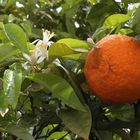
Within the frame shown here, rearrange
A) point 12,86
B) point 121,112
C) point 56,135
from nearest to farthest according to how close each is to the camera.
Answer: point 12,86, point 121,112, point 56,135

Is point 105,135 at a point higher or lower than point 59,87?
lower

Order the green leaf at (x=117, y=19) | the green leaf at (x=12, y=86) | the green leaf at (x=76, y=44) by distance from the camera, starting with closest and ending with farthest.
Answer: the green leaf at (x=12, y=86)
the green leaf at (x=76, y=44)
the green leaf at (x=117, y=19)

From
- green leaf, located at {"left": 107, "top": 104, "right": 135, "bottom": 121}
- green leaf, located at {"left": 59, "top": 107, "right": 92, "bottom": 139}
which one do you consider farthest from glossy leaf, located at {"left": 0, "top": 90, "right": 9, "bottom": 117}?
green leaf, located at {"left": 107, "top": 104, "right": 135, "bottom": 121}

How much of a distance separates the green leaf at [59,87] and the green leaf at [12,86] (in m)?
0.04

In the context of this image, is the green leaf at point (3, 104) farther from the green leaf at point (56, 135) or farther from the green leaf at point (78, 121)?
the green leaf at point (56, 135)

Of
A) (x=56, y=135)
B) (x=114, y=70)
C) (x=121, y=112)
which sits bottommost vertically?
(x=56, y=135)

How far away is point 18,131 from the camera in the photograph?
2.29 ft

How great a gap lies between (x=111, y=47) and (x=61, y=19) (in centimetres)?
76

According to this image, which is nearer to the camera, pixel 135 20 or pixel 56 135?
pixel 135 20

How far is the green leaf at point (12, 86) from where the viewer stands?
64 centimetres

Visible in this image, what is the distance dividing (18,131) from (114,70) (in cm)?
19

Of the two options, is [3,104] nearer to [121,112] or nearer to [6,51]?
[6,51]

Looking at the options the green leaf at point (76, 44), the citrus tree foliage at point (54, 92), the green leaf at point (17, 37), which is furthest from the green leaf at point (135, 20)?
the green leaf at point (17, 37)

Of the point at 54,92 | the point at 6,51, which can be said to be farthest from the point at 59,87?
the point at 6,51
